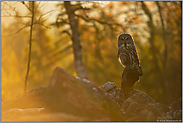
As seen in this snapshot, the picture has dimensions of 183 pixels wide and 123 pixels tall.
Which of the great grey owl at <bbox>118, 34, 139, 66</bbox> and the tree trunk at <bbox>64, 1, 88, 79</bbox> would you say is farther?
the tree trunk at <bbox>64, 1, 88, 79</bbox>

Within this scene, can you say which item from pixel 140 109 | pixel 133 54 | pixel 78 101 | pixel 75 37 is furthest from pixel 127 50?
A: pixel 75 37

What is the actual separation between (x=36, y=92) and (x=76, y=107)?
2.34 metres

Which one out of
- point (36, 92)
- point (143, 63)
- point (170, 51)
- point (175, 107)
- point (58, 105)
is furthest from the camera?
point (143, 63)

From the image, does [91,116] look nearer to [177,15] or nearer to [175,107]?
[175,107]

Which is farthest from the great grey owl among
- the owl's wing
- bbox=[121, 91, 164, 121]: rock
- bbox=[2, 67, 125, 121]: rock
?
bbox=[2, 67, 125, 121]: rock

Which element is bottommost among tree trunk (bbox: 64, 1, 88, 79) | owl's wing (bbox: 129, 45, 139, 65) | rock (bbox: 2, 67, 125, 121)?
rock (bbox: 2, 67, 125, 121)

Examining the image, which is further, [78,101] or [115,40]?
[115,40]

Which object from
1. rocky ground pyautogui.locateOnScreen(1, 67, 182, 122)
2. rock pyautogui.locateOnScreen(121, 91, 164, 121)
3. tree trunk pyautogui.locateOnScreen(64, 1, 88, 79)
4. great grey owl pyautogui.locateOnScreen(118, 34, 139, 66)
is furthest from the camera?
tree trunk pyautogui.locateOnScreen(64, 1, 88, 79)

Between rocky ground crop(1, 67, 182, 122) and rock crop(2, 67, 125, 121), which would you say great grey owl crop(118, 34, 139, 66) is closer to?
rocky ground crop(1, 67, 182, 122)

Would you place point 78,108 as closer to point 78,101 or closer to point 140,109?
point 78,101

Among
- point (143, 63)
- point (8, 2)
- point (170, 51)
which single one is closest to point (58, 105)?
point (8, 2)

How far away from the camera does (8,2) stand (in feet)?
24.4

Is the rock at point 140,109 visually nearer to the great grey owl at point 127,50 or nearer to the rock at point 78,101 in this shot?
the rock at point 78,101

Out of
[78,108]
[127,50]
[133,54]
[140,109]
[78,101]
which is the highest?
[127,50]
